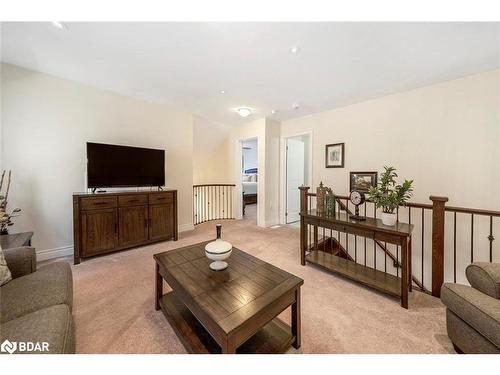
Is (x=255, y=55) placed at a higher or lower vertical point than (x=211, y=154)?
higher

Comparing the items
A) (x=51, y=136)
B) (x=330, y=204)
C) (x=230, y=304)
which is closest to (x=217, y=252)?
(x=230, y=304)

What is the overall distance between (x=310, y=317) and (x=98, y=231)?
2.82 m

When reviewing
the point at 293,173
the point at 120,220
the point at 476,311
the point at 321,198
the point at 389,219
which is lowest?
the point at 476,311

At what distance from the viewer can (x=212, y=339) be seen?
50.2 inches

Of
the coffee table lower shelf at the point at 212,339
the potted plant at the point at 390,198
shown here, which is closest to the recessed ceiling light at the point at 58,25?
the coffee table lower shelf at the point at 212,339

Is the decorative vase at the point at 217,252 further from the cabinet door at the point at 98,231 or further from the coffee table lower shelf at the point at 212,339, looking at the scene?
the cabinet door at the point at 98,231

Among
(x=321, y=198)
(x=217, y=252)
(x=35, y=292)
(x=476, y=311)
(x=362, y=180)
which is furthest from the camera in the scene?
(x=362, y=180)

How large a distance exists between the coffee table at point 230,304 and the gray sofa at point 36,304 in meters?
0.56

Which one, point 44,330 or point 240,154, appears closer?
point 44,330

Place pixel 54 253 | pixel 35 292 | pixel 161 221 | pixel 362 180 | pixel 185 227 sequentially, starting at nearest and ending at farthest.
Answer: pixel 35 292
pixel 54 253
pixel 161 221
pixel 362 180
pixel 185 227

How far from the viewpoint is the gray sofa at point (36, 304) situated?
907mm

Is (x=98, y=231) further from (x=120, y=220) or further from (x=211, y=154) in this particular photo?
(x=211, y=154)
